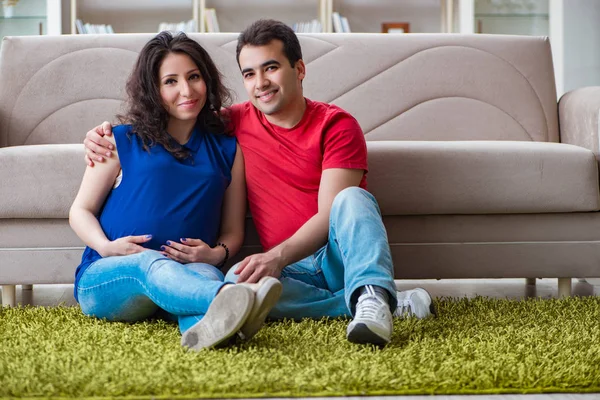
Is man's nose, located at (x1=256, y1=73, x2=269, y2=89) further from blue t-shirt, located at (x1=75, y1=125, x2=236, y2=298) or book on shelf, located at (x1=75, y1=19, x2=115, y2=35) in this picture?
book on shelf, located at (x1=75, y1=19, x2=115, y2=35)

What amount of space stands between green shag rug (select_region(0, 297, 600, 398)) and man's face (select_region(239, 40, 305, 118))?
0.50 meters

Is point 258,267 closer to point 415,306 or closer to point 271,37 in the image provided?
point 415,306

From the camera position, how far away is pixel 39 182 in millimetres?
1934

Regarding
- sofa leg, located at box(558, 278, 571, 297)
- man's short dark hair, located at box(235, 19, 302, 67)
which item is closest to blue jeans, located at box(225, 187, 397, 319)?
man's short dark hair, located at box(235, 19, 302, 67)

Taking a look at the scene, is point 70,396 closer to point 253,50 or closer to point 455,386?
point 455,386

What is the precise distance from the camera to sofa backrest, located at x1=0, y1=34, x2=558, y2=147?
2504mm

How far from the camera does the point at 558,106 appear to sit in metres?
2.63

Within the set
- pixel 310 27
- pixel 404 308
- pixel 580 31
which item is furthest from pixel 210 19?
pixel 404 308

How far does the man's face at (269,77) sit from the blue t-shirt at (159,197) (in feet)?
0.60

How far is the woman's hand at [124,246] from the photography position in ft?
5.22

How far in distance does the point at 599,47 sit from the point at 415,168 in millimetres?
2949

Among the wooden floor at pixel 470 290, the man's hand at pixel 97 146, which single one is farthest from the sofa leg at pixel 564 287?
the man's hand at pixel 97 146

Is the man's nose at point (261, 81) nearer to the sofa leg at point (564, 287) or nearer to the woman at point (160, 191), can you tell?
the woman at point (160, 191)

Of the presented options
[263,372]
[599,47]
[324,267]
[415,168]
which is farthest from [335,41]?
[599,47]
